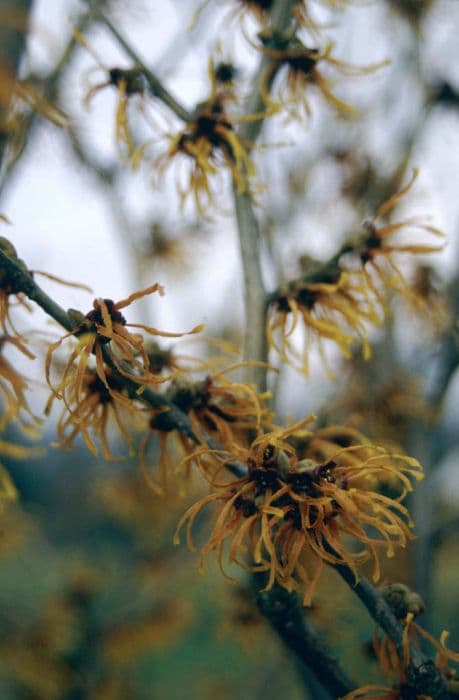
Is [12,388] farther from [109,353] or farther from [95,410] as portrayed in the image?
[109,353]

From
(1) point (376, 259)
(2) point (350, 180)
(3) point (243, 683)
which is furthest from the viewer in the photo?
(3) point (243, 683)

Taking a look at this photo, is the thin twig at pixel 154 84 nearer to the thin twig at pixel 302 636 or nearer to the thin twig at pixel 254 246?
the thin twig at pixel 254 246

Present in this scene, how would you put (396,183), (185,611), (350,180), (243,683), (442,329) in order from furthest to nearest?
(243,683), (185,611), (350,180), (396,183), (442,329)

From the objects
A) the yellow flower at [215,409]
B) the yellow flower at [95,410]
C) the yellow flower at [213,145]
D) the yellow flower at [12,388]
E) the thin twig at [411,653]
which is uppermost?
the yellow flower at [213,145]

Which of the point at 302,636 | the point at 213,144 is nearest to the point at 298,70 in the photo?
the point at 213,144

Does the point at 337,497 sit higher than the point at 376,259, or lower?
lower

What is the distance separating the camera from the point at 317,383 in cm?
308

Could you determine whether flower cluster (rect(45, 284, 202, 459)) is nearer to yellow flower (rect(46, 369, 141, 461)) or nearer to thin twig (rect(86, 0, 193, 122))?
yellow flower (rect(46, 369, 141, 461))

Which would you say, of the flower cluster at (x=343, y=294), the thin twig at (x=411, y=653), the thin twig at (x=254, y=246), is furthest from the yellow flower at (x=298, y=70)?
the thin twig at (x=411, y=653)

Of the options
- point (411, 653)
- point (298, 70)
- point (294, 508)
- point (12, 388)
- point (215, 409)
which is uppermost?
point (298, 70)

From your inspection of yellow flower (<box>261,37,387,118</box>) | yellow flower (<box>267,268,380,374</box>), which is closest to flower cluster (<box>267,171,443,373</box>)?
yellow flower (<box>267,268,380,374</box>)

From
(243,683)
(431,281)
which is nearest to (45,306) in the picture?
(431,281)

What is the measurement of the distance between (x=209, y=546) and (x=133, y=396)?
23cm

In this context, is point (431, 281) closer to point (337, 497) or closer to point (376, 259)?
point (376, 259)
